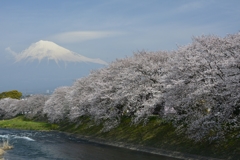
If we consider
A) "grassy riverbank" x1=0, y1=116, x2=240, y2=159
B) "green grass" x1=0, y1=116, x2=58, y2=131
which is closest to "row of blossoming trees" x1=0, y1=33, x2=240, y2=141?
"grassy riverbank" x1=0, y1=116, x2=240, y2=159

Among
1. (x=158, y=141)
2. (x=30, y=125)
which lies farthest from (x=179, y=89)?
(x=30, y=125)

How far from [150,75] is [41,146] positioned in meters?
16.8

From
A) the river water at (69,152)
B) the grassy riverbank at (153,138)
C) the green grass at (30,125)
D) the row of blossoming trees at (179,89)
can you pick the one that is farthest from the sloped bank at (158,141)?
the green grass at (30,125)

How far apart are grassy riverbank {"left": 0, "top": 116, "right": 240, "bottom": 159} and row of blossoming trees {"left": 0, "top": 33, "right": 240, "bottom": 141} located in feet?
3.22

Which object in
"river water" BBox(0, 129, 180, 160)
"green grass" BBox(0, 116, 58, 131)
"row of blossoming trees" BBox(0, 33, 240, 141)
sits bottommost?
"river water" BBox(0, 129, 180, 160)

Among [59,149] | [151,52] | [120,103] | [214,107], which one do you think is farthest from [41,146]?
[214,107]

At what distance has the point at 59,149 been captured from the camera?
36.2m

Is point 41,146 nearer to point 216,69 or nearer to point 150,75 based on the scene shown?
point 150,75

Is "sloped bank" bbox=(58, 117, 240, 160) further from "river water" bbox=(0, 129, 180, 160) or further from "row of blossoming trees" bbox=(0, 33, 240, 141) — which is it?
"river water" bbox=(0, 129, 180, 160)

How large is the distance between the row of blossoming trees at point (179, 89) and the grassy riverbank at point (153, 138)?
38.7 inches

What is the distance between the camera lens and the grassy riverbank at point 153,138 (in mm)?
26766

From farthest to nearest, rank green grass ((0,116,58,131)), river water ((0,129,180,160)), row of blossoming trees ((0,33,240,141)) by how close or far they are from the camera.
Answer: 1. green grass ((0,116,58,131))
2. river water ((0,129,180,160))
3. row of blossoming trees ((0,33,240,141))

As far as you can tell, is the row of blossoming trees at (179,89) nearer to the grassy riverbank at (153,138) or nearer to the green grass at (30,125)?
the grassy riverbank at (153,138)

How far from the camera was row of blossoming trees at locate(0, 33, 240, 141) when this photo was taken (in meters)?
24.7
